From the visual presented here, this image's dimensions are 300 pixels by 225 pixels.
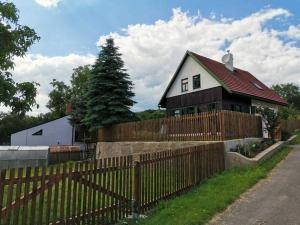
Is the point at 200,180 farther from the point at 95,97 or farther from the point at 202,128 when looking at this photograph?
the point at 95,97

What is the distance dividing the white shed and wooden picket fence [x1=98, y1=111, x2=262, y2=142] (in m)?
18.2

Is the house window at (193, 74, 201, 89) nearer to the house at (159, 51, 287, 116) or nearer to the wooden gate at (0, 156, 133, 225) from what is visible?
the house at (159, 51, 287, 116)

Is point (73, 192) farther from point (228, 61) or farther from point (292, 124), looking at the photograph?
point (292, 124)

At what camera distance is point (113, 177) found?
6797 mm

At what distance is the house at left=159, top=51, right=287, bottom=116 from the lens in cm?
2345

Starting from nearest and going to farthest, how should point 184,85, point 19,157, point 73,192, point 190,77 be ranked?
point 73,192, point 19,157, point 190,77, point 184,85

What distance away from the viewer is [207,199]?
7.95 meters

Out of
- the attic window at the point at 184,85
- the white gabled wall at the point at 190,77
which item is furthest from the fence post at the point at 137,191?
the attic window at the point at 184,85

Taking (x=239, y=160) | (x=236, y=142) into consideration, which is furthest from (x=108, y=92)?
(x=239, y=160)

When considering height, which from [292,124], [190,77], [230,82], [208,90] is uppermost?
[190,77]

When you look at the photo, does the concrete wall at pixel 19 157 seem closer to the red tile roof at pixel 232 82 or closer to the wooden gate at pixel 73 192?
the red tile roof at pixel 232 82

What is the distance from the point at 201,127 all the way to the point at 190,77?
12.2 meters

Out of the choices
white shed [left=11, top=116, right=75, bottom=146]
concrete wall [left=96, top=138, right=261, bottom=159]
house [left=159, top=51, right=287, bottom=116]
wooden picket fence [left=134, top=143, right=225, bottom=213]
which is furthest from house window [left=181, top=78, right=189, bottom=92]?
white shed [left=11, top=116, right=75, bottom=146]

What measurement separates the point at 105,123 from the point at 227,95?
10506 millimetres
